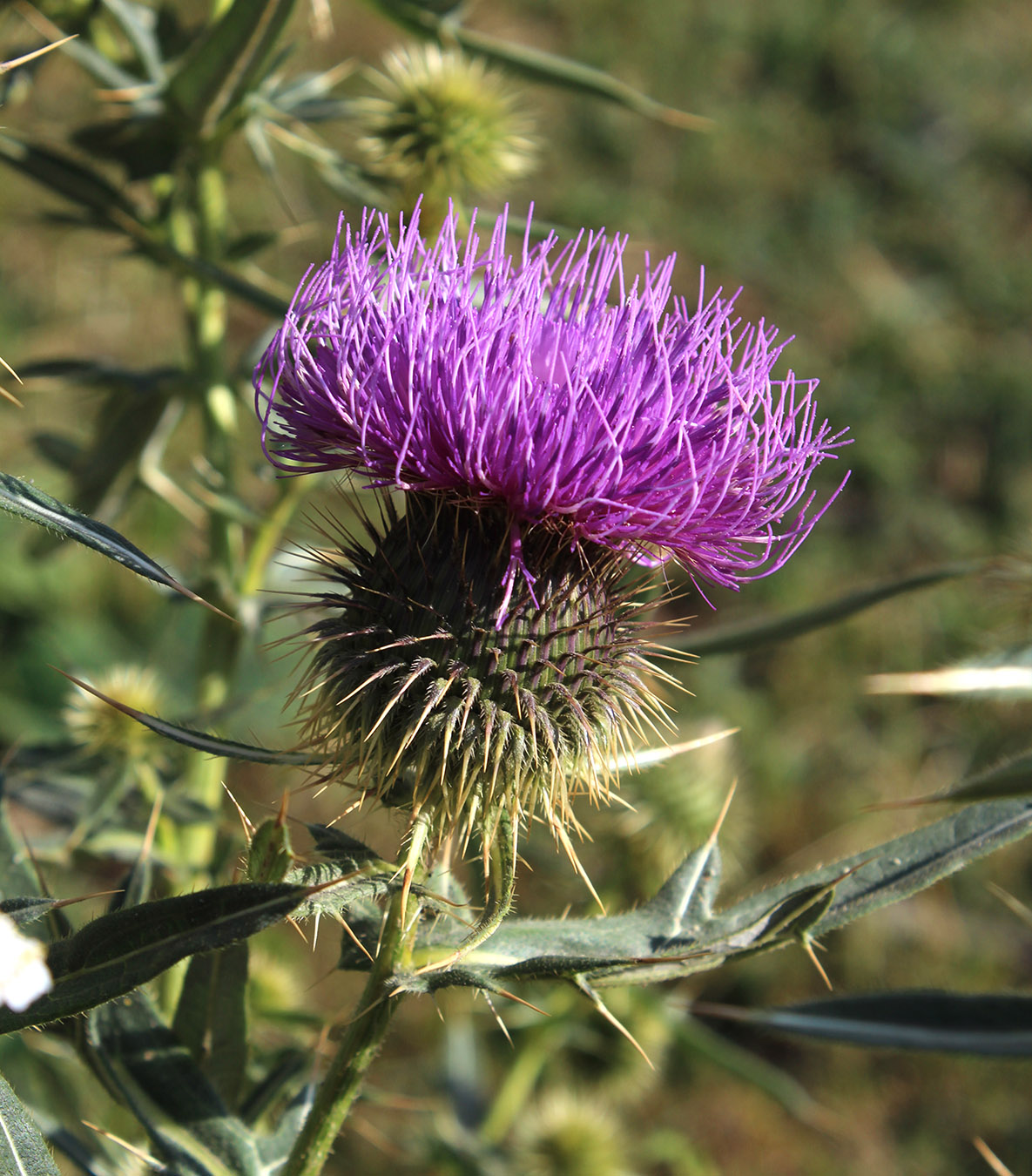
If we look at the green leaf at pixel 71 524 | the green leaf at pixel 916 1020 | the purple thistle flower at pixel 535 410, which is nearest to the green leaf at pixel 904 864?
the green leaf at pixel 916 1020

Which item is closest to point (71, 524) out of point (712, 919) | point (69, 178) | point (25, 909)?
point (25, 909)

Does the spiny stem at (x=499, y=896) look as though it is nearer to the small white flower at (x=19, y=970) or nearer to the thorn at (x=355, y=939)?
the thorn at (x=355, y=939)

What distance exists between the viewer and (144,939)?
126cm

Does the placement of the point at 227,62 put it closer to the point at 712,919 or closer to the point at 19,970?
the point at 19,970

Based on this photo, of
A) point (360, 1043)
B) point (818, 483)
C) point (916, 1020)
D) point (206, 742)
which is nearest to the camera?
point (206, 742)

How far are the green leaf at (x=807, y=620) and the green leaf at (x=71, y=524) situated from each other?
1.30 m

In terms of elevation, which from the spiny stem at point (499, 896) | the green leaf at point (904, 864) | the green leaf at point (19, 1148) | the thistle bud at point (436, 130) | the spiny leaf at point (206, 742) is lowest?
the green leaf at point (19, 1148)

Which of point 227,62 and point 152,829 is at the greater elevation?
point 227,62

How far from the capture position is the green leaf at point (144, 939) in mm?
1210

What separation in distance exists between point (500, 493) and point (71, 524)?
0.63 metres

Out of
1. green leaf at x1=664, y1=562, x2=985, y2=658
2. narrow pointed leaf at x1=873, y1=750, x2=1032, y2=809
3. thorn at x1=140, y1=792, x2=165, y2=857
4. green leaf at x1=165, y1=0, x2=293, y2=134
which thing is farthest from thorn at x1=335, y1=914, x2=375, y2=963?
green leaf at x1=165, y1=0, x2=293, y2=134

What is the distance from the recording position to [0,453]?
4.86 m

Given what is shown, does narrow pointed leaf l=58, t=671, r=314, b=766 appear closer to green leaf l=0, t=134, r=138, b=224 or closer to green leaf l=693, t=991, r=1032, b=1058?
green leaf l=693, t=991, r=1032, b=1058

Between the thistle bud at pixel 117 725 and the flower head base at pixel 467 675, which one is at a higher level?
the flower head base at pixel 467 675
